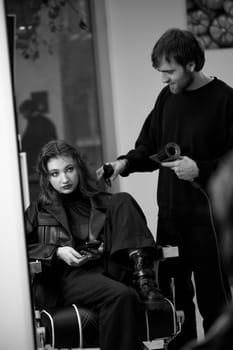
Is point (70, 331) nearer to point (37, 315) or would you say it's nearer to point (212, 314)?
point (37, 315)

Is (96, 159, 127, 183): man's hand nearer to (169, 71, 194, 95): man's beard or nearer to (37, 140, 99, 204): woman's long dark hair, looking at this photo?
(37, 140, 99, 204): woman's long dark hair

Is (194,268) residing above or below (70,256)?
below

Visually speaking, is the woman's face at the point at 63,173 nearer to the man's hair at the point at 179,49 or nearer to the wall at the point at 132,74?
the wall at the point at 132,74

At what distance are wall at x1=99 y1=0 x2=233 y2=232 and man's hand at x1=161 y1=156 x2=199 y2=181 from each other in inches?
7.4

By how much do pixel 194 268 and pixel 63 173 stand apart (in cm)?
64

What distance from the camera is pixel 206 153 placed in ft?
8.65

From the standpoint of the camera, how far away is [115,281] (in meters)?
2.56

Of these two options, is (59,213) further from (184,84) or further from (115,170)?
(184,84)

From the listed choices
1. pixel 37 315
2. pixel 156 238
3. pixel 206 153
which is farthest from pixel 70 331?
pixel 206 153

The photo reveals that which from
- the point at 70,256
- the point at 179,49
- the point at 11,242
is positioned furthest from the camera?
the point at 179,49

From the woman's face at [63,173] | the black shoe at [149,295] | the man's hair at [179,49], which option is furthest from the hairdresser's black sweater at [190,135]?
the black shoe at [149,295]

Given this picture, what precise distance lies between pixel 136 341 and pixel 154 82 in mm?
1055

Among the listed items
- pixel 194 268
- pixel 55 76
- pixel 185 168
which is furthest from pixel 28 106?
pixel 194 268

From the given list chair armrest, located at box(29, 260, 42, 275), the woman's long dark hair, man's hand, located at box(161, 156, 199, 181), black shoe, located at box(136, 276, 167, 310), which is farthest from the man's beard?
chair armrest, located at box(29, 260, 42, 275)
